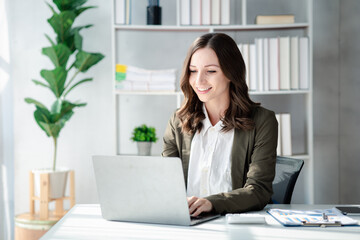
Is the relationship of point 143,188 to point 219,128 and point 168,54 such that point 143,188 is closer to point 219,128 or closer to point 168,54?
point 219,128

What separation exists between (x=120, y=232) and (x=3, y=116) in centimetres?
223

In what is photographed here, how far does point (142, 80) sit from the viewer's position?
3.08 m

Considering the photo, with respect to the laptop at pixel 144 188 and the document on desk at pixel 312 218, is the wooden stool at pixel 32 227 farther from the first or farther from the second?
the document on desk at pixel 312 218

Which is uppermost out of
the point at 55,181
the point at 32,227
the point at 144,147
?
the point at 144,147

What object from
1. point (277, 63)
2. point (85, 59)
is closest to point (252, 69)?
point (277, 63)

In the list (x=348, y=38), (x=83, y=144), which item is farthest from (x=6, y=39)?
(x=348, y=38)

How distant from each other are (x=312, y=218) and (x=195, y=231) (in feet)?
1.34

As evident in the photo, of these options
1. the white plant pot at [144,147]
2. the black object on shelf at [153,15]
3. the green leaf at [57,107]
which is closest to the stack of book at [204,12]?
the black object on shelf at [153,15]

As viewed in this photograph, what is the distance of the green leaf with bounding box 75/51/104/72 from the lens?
3.06 metres

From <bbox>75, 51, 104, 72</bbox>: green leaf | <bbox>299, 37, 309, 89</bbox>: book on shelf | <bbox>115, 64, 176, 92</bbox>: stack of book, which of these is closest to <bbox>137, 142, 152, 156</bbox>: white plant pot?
<bbox>115, 64, 176, 92</bbox>: stack of book

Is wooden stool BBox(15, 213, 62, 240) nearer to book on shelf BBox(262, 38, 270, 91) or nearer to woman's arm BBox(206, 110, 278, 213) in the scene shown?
woman's arm BBox(206, 110, 278, 213)

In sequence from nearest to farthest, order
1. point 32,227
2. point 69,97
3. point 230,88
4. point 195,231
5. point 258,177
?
1. point 195,231
2. point 258,177
3. point 230,88
4. point 32,227
5. point 69,97

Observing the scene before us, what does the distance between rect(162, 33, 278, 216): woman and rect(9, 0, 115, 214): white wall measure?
1.56m

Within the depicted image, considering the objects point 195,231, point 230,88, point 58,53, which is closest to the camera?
point 195,231
